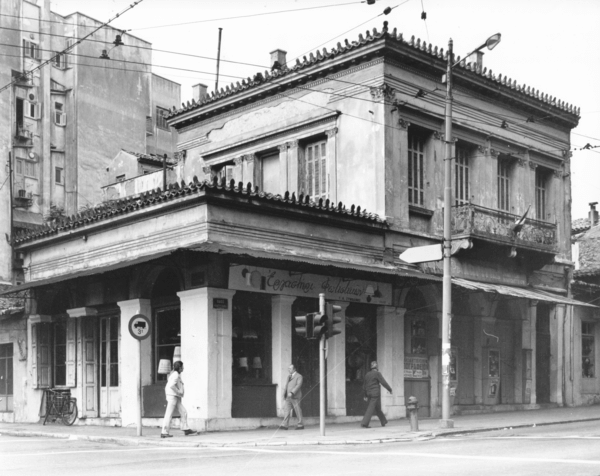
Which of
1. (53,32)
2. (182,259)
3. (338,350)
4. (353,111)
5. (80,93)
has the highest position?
(53,32)

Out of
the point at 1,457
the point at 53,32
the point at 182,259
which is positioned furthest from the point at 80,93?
the point at 1,457

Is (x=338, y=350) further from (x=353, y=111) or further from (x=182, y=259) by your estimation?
(x=353, y=111)

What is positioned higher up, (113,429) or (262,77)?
(262,77)

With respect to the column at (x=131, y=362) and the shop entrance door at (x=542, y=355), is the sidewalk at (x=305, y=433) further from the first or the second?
the shop entrance door at (x=542, y=355)

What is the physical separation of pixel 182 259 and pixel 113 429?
4516 mm

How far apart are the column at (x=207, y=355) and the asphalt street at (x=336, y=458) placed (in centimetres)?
280

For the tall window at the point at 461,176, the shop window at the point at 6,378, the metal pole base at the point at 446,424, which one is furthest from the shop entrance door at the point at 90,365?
the tall window at the point at 461,176

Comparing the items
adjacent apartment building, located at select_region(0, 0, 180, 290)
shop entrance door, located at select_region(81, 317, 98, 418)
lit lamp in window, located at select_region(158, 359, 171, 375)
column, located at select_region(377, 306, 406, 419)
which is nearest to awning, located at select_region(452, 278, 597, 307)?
column, located at select_region(377, 306, 406, 419)

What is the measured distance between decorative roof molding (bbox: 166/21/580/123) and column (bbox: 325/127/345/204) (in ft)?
7.02

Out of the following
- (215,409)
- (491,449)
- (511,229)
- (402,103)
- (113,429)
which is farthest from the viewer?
(511,229)

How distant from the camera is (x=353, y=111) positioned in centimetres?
2517

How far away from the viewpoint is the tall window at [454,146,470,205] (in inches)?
1076

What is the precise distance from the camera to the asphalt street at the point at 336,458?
11.8m

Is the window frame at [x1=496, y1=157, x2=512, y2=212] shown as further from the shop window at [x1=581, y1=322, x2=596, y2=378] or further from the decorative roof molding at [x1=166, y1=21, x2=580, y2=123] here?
the shop window at [x1=581, y1=322, x2=596, y2=378]
